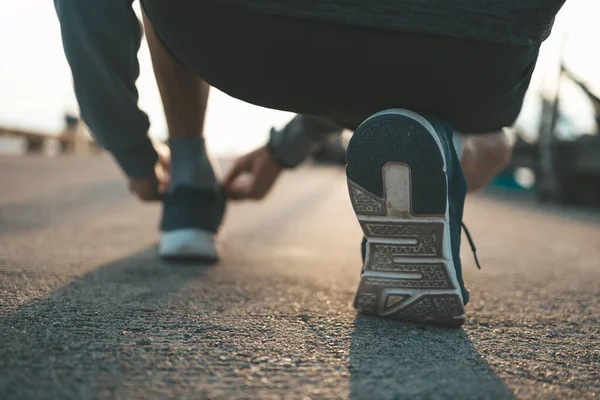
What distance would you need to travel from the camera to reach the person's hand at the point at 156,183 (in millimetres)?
1318

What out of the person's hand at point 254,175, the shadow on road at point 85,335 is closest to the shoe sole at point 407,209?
the shadow on road at point 85,335

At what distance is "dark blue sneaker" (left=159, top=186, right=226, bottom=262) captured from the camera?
133 cm

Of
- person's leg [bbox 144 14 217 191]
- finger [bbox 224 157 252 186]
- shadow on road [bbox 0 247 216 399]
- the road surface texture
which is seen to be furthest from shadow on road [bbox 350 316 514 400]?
finger [bbox 224 157 252 186]

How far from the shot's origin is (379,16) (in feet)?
2.47

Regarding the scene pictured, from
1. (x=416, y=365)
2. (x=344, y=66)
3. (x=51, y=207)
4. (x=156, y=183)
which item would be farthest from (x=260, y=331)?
(x=51, y=207)

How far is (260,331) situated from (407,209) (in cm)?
29

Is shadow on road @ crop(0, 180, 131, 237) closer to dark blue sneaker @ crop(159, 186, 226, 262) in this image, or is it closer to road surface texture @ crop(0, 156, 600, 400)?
road surface texture @ crop(0, 156, 600, 400)

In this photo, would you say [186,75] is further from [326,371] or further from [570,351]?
[570,351]

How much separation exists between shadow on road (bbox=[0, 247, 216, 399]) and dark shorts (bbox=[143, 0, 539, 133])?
425mm

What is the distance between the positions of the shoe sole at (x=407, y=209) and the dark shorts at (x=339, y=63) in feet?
0.23

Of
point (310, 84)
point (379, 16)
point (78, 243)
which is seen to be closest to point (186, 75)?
point (310, 84)

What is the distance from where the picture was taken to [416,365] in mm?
667

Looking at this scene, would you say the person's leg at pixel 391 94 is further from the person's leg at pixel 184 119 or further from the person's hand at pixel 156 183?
the person's hand at pixel 156 183

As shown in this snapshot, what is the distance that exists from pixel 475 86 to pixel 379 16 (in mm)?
213
